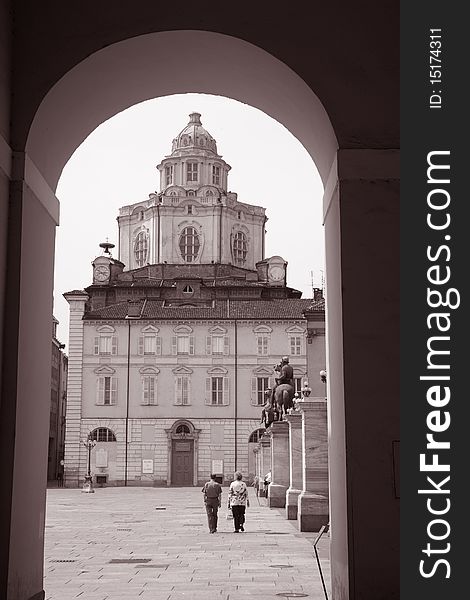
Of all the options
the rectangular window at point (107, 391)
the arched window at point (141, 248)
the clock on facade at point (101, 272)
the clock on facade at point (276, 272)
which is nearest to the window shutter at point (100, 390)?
the rectangular window at point (107, 391)

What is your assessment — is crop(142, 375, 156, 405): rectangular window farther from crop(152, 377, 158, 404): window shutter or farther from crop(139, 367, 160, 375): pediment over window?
crop(139, 367, 160, 375): pediment over window

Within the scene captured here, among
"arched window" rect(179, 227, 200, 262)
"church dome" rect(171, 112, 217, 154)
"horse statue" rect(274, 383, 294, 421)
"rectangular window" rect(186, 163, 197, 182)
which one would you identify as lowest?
"horse statue" rect(274, 383, 294, 421)

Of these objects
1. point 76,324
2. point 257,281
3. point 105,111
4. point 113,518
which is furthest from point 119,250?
point 105,111

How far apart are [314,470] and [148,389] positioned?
144ft

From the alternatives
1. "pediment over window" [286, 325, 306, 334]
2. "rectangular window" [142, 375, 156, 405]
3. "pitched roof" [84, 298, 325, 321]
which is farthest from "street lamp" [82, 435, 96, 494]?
"pediment over window" [286, 325, 306, 334]

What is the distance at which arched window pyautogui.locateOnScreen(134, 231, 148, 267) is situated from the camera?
85.5 metres

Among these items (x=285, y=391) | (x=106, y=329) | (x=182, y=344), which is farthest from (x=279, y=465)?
(x=106, y=329)

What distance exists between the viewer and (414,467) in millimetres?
6270

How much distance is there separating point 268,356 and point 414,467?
56.9 meters

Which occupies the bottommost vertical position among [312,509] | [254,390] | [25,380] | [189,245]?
[312,509]

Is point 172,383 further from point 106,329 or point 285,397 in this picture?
point 285,397

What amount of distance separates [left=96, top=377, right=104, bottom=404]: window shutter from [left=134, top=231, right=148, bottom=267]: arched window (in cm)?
2458

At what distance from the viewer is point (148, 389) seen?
62844mm

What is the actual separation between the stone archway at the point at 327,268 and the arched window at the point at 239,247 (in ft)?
247
